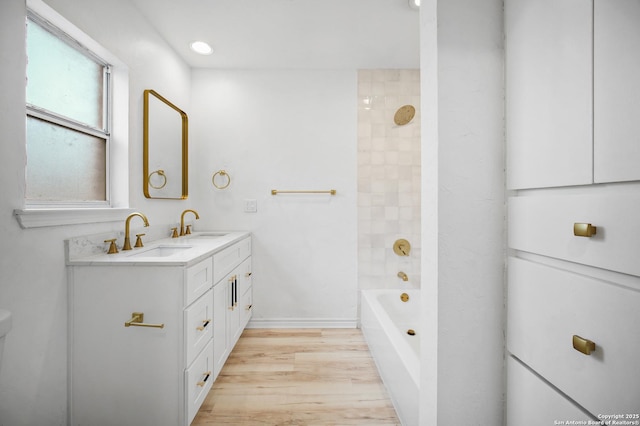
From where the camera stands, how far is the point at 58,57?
129 cm

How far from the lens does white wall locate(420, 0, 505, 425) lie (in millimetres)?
851

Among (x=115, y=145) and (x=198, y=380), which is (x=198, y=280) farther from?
(x=115, y=145)

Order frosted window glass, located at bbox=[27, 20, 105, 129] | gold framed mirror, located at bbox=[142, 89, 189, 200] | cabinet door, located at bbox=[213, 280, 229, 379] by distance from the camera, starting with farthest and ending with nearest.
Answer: gold framed mirror, located at bbox=[142, 89, 189, 200]
cabinet door, located at bbox=[213, 280, 229, 379]
frosted window glass, located at bbox=[27, 20, 105, 129]

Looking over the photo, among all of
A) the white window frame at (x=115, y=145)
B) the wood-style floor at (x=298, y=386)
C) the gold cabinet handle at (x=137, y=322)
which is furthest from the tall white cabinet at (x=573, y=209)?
the white window frame at (x=115, y=145)

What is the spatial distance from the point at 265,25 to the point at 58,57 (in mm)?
1194

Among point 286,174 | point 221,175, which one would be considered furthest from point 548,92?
point 221,175

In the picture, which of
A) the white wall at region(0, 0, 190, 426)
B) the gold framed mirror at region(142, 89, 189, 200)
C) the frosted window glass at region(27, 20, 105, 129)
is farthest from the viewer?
the gold framed mirror at region(142, 89, 189, 200)

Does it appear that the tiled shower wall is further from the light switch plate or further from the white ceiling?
the light switch plate

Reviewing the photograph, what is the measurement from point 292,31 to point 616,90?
6.33 ft

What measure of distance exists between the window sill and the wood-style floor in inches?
44.9

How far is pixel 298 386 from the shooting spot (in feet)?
5.37

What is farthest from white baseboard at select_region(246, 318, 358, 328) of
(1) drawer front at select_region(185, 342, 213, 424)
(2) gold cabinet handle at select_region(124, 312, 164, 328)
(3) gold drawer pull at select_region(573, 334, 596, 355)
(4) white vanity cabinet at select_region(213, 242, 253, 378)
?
(3) gold drawer pull at select_region(573, 334, 596, 355)

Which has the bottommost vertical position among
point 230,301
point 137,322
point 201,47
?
point 230,301

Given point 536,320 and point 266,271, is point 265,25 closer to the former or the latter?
point 266,271
